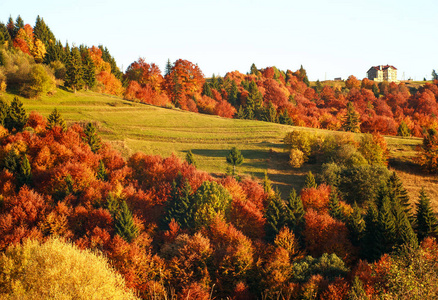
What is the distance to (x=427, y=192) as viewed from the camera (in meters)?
63.2

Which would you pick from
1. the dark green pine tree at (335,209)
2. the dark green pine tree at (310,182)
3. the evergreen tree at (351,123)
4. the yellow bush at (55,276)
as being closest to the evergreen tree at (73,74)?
the dark green pine tree at (310,182)

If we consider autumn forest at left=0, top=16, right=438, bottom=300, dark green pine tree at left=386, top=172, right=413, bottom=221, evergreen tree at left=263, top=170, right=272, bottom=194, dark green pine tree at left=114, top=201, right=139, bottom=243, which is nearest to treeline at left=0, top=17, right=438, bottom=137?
autumn forest at left=0, top=16, right=438, bottom=300

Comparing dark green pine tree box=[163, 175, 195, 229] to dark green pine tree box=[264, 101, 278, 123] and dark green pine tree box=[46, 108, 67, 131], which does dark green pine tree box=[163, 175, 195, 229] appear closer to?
dark green pine tree box=[46, 108, 67, 131]

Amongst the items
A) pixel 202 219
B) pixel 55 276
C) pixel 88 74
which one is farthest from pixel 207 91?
pixel 55 276

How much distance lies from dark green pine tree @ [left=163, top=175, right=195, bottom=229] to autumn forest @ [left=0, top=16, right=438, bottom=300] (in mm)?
285

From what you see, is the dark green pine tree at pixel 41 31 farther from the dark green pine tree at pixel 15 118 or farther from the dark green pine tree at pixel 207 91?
the dark green pine tree at pixel 15 118

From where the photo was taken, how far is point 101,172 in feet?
206

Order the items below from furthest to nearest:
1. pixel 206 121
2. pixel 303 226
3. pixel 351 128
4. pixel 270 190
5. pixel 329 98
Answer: pixel 329 98
pixel 351 128
pixel 206 121
pixel 270 190
pixel 303 226

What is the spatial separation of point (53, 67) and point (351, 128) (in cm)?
9192

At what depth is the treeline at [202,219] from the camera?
123ft

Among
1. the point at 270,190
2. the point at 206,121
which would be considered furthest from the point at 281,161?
the point at 206,121

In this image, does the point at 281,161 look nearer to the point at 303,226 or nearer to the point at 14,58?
the point at 303,226

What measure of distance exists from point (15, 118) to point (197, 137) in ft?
130

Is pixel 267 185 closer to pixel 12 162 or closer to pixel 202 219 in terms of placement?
pixel 202 219
